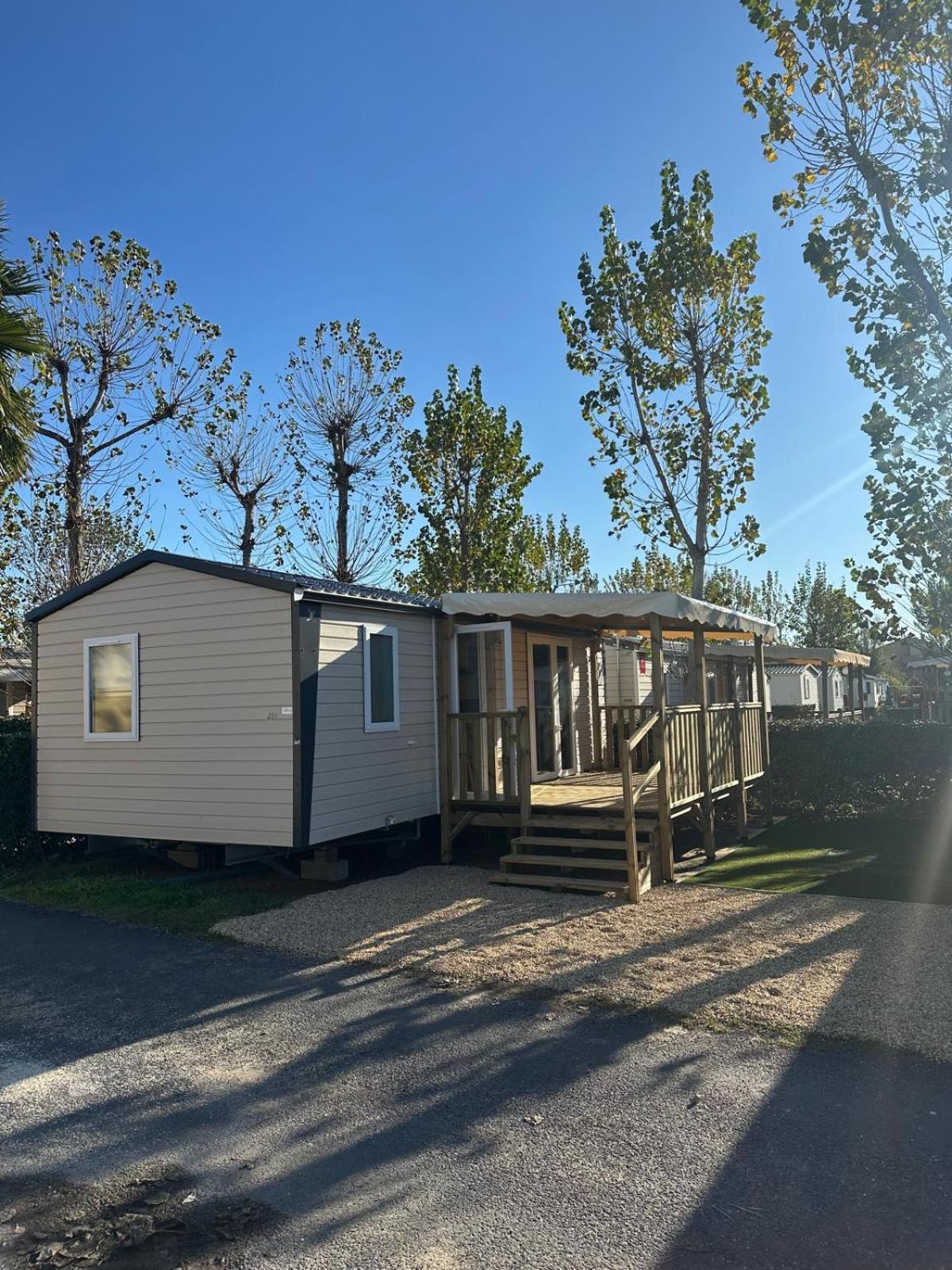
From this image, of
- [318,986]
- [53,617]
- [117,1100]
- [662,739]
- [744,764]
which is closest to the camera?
[117,1100]

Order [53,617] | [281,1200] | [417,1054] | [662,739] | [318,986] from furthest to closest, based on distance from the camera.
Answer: [53,617] → [662,739] → [318,986] → [417,1054] → [281,1200]

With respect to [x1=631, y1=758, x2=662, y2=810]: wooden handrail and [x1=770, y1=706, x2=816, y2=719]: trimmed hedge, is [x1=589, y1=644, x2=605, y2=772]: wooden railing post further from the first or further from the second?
[x1=770, y1=706, x2=816, y2=719]: trimmed hedge

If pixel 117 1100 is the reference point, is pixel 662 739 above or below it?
above

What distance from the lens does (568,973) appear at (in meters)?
5.67

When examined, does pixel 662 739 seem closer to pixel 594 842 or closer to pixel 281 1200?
pixel 594 842

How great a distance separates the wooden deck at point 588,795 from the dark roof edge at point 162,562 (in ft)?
11.4

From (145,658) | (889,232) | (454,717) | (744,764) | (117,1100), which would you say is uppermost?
(889,232)

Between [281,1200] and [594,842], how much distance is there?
5428 millimetres

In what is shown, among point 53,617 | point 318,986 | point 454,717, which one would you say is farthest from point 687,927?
point 53,617

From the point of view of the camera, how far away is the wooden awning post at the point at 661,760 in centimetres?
829

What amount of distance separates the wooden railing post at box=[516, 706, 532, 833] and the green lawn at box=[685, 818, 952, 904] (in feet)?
5.60

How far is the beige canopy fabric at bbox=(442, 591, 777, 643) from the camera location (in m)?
8.14

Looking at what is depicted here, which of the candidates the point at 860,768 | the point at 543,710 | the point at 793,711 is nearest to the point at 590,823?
the point at 543,710

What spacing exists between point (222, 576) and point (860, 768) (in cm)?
871
